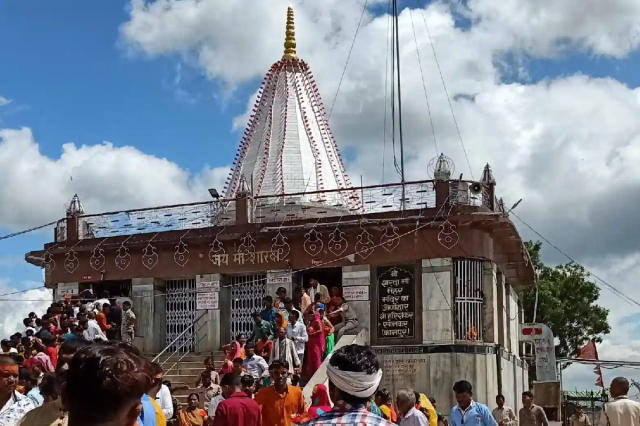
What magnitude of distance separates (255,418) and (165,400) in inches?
65.8

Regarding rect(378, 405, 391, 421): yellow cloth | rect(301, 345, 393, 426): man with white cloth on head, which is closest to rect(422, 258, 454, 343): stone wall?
rect(378, 405, 391, 421): yellow cloth

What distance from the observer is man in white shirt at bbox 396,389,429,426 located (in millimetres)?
8883

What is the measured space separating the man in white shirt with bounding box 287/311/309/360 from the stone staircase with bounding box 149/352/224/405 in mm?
2601

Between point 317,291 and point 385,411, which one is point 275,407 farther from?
point 317,291

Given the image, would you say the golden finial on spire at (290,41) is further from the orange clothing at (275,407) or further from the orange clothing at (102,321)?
the orange clothing at (275,407)

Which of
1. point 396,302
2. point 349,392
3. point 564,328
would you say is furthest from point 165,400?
point 564,328

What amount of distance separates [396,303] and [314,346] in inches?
120

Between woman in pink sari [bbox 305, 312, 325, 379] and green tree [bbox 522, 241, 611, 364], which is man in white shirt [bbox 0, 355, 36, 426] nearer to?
woman in pink sari [bbox 305, 312, 325, 379]

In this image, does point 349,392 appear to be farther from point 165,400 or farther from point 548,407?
point 548,407

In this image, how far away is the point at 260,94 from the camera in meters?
25.1

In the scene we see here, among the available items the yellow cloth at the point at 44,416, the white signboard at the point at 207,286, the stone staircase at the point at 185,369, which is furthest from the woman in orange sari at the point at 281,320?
the yellow cloth at the point at 44,416

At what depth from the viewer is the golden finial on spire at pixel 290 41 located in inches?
998

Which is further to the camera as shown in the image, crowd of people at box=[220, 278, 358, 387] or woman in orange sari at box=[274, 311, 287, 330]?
woman in orange sari at box=[274, 311, 287, 330]

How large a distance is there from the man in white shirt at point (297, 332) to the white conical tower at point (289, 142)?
6.06 meters
